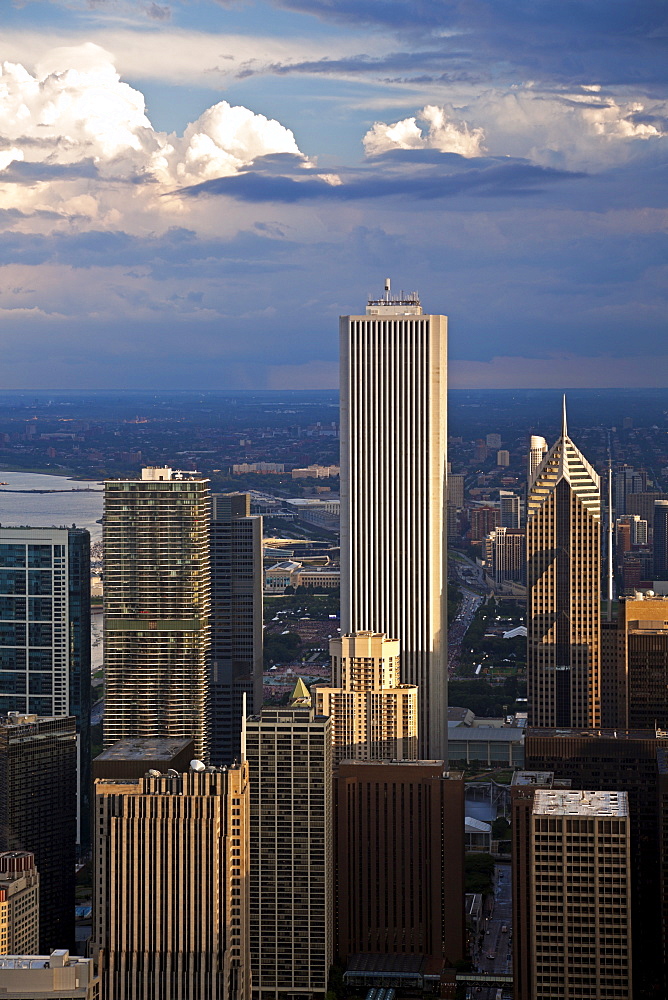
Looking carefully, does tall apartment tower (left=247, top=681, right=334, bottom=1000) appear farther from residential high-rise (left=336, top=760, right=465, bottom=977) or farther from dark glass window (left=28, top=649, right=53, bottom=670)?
dark glass window (left=28, top=649, right=53, bottom=670)

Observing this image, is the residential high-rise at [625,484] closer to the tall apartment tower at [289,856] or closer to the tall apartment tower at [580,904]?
the tall apartment tower at [289,856]

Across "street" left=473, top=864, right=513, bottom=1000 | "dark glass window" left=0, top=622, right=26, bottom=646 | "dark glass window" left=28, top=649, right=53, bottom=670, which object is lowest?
"street" left=473, top=864, right=513, bottom=1000

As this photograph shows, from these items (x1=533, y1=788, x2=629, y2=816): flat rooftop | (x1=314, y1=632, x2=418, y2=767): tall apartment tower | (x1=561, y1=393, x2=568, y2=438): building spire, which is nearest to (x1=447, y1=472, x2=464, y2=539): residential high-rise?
(x1=561, y1=393, x2=568, y2=438): building spire

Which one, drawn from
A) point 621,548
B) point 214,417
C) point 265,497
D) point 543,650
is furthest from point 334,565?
point 543,650

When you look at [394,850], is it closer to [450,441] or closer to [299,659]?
[450,441]

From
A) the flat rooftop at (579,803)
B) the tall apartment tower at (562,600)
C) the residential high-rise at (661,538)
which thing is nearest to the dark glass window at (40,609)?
the tall apartment tower at (562,600)

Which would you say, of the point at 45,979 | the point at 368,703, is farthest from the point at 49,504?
the point at 45,979

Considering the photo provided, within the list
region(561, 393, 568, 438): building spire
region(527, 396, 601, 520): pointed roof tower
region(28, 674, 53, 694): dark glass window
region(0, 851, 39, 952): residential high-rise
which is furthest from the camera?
region(561, 393, 568, 438): building spire
